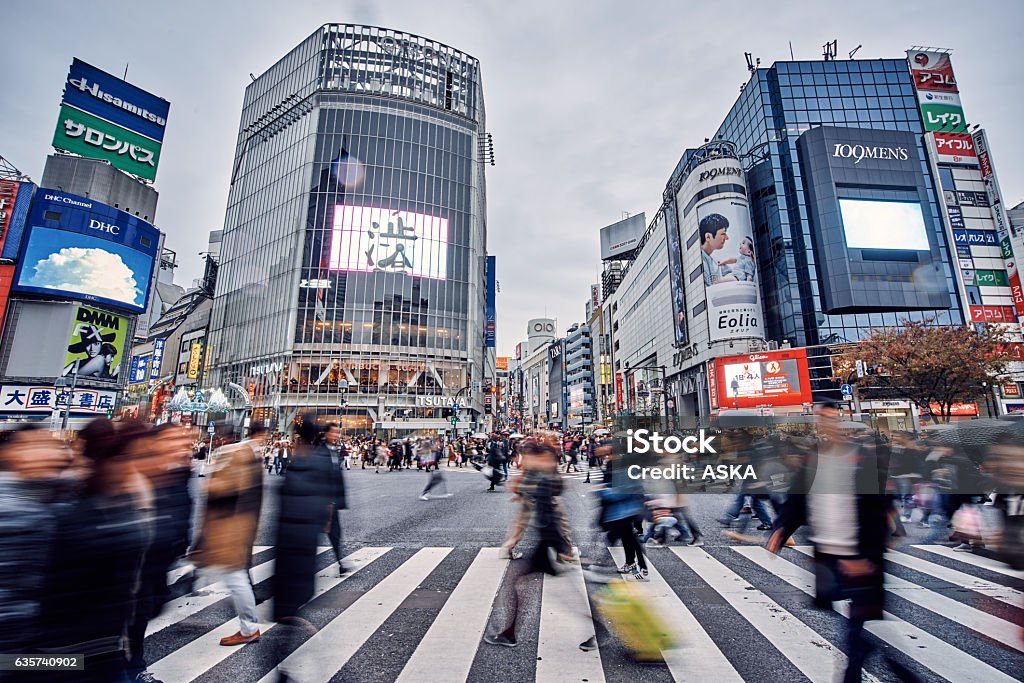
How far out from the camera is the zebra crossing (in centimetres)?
402

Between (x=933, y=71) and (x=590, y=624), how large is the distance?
72905 millimetres

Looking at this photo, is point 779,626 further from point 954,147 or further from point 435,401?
point 954,147

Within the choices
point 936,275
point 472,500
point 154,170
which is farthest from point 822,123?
point 154,170

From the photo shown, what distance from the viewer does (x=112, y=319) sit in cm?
4894

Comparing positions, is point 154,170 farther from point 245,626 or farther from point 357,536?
point 245,626

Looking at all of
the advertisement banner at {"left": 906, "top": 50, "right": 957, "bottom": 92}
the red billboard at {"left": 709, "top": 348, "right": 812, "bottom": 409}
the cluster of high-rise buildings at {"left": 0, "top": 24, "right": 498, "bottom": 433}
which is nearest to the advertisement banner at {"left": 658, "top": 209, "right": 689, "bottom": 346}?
A: the red billboard at {"left": 709, "top": 348, "right": 812, "bottom": 409}

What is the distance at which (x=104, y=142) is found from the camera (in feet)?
159

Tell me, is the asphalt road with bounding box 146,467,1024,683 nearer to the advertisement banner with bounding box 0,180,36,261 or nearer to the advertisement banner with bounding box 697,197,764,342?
the advertisement banner with bounding box 697,197,764,342

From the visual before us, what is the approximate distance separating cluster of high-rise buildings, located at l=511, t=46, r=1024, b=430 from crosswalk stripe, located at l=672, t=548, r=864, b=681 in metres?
40.1

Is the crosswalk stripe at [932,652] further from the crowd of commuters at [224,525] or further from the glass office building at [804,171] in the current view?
the glass office building at [804,171]

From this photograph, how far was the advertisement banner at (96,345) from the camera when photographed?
45.9 m

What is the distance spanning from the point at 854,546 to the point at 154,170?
68.6 metres

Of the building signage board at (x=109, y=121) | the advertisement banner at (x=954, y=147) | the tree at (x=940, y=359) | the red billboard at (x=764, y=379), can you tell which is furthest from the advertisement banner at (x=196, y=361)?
the advertisement banner at (x=954, y=147)

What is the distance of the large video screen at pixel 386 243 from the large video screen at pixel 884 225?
155 feet
